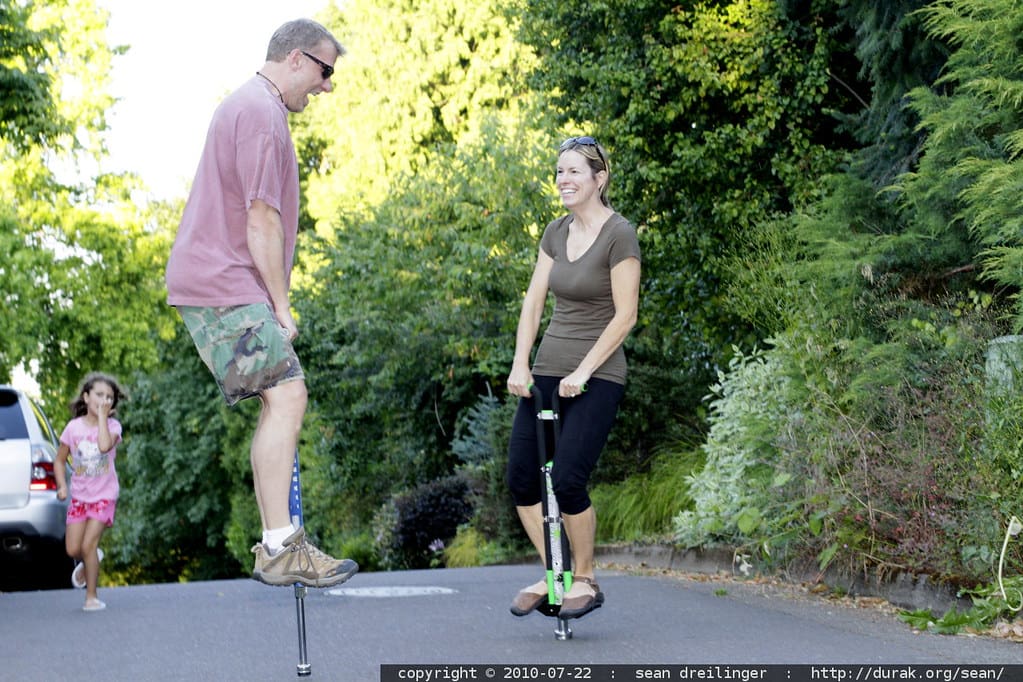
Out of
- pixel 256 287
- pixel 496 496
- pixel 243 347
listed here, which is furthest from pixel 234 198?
pixel 496 496

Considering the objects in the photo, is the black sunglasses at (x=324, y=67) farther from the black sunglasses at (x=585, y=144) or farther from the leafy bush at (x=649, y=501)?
the leafy bush at (x=649, y=501)

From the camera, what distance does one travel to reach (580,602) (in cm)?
608

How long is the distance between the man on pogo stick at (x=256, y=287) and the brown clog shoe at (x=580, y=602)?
1309 millimetres

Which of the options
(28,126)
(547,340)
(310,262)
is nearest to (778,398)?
(547,340)

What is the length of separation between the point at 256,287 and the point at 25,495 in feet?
22.0

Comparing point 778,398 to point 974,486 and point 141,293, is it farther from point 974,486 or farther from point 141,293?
point 141,293

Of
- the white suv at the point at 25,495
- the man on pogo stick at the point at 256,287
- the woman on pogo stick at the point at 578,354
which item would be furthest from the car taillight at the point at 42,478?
the man on pogo stick at the point at 256,287

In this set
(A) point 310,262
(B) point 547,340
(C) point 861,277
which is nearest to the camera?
(B) point 547,340

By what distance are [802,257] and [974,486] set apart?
18.8 ft

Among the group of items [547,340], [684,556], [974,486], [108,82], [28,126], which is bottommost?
[684,556]

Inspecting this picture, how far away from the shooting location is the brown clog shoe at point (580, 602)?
19.9 ft

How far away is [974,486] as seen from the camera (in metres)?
7.23

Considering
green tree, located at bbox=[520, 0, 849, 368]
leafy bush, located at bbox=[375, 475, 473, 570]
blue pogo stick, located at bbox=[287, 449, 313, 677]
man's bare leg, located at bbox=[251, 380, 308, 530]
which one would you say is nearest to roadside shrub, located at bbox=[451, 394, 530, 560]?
leafy bush, located at bbox=[375, 475, 473, 570]

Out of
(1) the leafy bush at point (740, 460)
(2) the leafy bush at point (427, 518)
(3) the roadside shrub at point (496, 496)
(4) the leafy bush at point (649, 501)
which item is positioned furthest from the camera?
(2) the leafy bush at point (427, 518)
